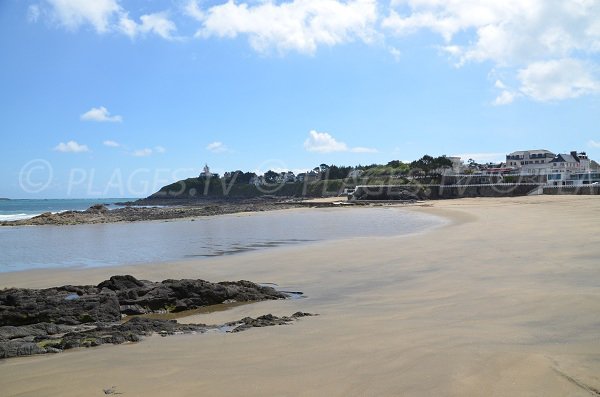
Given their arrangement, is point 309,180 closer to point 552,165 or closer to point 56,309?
point 552,165

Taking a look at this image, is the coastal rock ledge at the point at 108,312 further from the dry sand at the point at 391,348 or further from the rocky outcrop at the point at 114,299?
the dry sand at the point at 391,348

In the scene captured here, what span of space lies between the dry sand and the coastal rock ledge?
0.38 m

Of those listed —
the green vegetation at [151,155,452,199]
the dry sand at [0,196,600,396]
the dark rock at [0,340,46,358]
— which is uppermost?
the green vegetation at [151,155,452,199]

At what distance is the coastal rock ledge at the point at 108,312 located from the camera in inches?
229

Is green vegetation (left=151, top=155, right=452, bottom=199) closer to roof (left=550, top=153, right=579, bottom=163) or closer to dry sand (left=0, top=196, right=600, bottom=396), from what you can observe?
roof (left=550, top=153, right=579, bottom=163)

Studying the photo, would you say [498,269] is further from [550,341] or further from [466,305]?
[550,341]

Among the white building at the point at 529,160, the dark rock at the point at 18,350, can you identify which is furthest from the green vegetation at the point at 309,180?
the dark rock at the point at 18,350

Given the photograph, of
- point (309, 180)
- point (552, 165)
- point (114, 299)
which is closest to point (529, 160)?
point (552, 165)

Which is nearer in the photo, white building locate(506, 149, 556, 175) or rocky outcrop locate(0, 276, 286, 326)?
rocky outcrop locate(0, 276, 286, 326)

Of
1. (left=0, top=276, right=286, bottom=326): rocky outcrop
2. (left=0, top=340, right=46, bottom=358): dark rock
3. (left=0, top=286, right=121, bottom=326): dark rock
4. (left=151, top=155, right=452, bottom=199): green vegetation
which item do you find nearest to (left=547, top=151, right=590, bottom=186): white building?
(left=151, top=155, right=452, bottom=199): green vegetation

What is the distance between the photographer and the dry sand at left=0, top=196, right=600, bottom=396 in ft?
11.9

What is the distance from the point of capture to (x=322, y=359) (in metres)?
4.35

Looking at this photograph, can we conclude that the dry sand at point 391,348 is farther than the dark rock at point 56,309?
No

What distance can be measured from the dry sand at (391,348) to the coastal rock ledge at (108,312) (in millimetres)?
381
